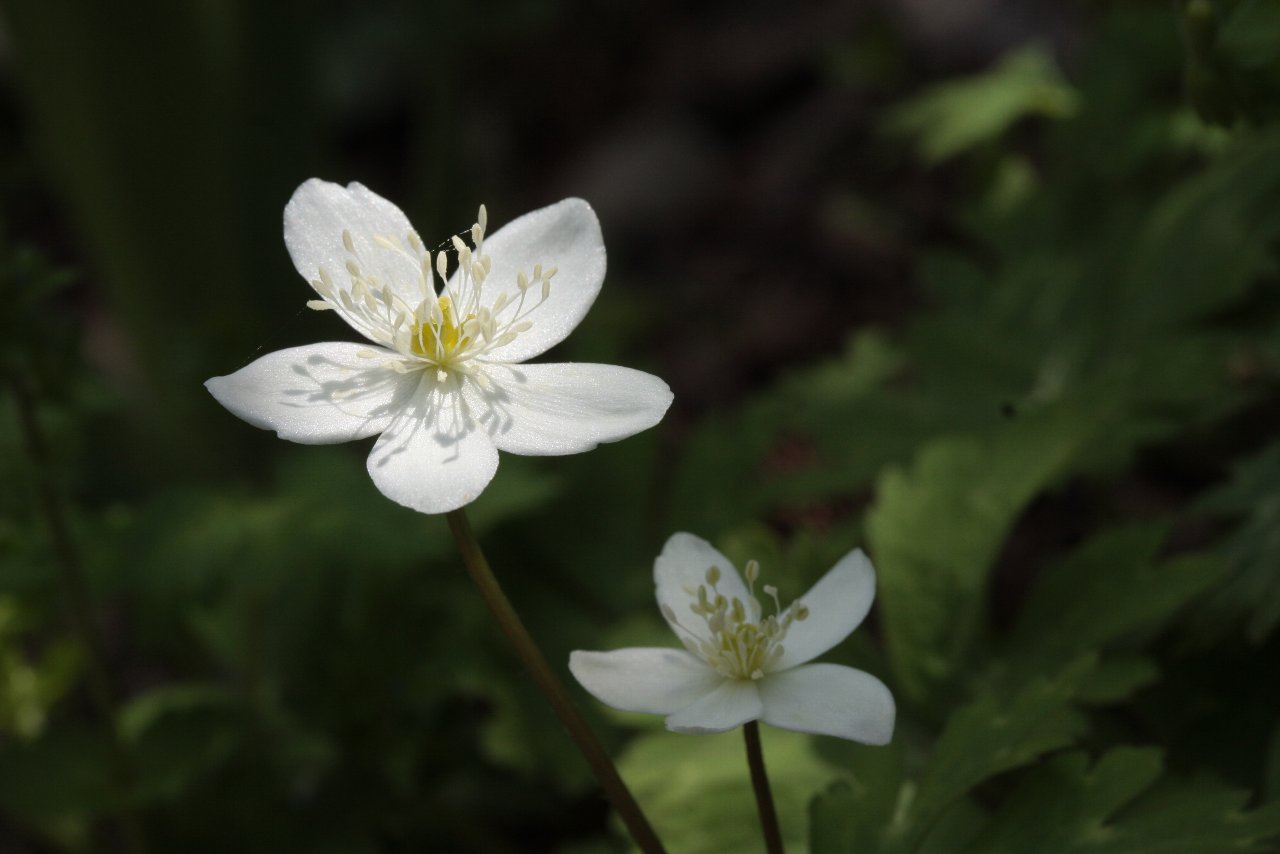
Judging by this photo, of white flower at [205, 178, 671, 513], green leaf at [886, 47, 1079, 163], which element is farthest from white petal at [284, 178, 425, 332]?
green leaf at [886, 47, 1079, 163]

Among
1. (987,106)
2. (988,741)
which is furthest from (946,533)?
(987,106)

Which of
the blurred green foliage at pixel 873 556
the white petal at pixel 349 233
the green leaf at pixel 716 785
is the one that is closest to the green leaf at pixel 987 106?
the blurred green foliage at pixel 873 556

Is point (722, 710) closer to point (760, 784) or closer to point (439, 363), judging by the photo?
point (760, 784)

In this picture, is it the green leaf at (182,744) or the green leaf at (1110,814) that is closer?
the green leaf at (1110,814)

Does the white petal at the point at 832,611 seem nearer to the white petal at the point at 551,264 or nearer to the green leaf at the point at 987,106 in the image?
the white petal at the point at 551,264

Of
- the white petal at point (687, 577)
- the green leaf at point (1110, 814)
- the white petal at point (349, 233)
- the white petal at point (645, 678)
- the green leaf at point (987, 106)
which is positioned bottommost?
the green leaf at point (1110, 814)

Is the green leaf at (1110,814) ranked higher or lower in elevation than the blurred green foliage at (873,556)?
lower

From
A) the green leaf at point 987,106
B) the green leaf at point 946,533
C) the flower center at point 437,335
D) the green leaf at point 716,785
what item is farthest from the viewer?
the green leaf at point 987,106
